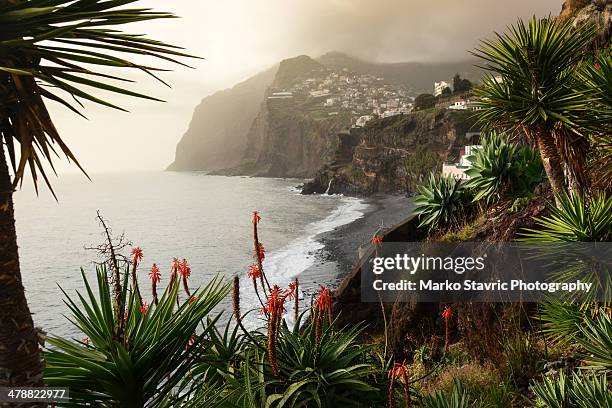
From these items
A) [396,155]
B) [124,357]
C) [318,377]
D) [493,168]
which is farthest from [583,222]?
[396,155]

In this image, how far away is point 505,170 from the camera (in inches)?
432

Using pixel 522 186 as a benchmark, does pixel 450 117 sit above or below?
above

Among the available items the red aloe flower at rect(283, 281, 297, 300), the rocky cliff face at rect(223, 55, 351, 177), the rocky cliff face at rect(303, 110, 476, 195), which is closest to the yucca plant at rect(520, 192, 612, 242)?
the red aloe flower at rect(283, 281, 297, 300)

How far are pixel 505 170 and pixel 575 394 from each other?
7.35 m

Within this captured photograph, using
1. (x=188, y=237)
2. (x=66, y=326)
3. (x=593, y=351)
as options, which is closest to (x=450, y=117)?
(x=188, y=237)

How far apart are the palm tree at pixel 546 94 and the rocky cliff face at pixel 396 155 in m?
70.6

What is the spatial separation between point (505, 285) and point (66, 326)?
78.9 feet

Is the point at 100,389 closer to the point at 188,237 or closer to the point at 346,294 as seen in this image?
the point at 346,294

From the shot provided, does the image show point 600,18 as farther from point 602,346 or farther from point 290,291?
point 290,291

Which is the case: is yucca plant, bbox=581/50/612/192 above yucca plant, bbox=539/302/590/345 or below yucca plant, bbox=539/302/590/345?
above

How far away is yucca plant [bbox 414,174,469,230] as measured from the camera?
469 inches

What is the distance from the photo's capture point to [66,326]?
24.0m

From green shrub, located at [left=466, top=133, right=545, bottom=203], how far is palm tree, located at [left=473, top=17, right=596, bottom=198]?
286 centimetres

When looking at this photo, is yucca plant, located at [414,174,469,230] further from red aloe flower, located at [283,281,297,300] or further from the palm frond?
the palm frond
